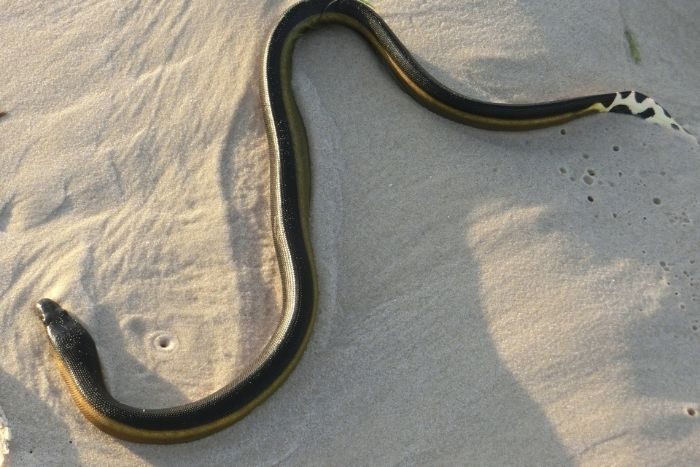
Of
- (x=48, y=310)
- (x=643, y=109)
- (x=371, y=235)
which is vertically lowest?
(x=643, y=109)

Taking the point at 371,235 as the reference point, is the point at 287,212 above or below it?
above

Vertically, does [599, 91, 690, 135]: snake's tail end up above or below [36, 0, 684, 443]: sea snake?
below

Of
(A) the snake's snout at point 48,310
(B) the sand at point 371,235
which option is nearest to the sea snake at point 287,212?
(A) the snake's snout at point 48,310

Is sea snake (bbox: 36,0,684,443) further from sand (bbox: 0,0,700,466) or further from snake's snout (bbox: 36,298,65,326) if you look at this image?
sand (bbox: 0,0,700,466)

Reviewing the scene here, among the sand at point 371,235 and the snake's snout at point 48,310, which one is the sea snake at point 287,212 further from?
the sand at point 371,235

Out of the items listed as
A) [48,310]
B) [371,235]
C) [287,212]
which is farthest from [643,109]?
[48,310]

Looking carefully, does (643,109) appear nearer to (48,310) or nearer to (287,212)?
(287,212)

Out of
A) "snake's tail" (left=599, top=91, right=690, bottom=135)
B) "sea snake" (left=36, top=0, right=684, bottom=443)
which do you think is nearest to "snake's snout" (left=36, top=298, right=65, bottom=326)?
"sea snake" (left=36, top=0, right=684, bottom=443)

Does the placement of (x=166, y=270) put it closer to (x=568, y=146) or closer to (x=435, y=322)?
(x=435, y=322)
